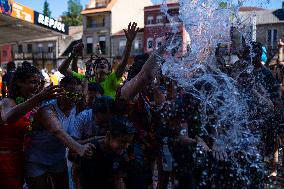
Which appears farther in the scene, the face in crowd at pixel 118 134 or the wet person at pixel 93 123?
the wet person at pixel 93 123

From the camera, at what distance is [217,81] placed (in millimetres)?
4309

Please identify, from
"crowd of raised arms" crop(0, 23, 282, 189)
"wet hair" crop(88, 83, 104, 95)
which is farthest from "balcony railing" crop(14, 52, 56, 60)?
"crowd of raised arms" crop(0, 23, 282, 189)

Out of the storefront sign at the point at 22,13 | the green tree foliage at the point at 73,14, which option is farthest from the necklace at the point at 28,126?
the green tree foliage at the point at 73,14

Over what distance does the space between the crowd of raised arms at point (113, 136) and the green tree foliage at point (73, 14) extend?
7402cm

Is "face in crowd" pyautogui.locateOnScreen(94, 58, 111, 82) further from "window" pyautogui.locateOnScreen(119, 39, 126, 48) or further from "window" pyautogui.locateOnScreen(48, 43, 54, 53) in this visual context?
"window" pyautogui.locateOnScreen(48, 43, 54, 53)

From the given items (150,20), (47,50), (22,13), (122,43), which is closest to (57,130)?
(22,13)

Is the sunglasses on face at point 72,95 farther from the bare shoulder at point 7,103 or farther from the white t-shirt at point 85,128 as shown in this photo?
the bare shoulder at point 7,103

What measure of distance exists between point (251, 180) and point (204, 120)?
74cm

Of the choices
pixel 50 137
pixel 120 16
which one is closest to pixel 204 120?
pixel 50 137

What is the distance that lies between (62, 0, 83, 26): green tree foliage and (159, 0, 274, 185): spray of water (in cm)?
7313

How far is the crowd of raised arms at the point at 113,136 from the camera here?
2.95 m

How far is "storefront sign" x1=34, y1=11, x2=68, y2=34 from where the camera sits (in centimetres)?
1903

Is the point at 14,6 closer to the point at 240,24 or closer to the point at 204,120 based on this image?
the point at 240,24

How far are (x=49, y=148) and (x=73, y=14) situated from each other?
77.3 meters
